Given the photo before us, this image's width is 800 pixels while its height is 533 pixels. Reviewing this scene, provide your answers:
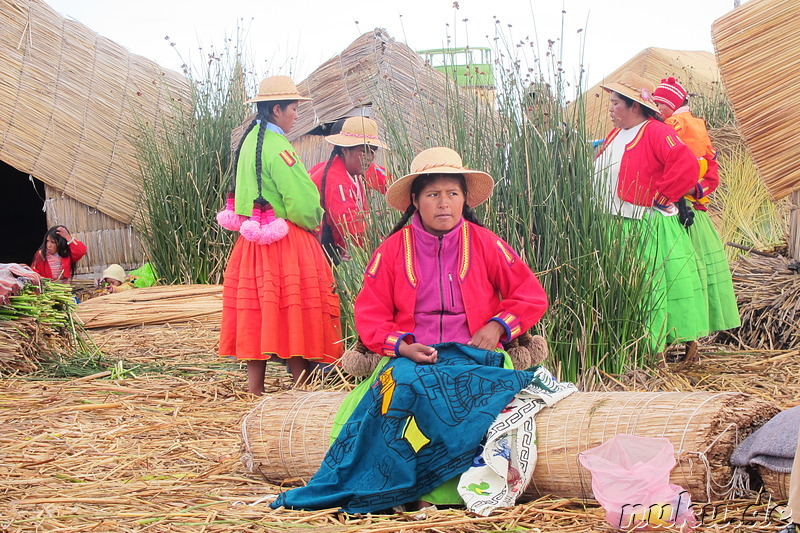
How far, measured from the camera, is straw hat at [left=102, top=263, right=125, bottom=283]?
9016 millimetres

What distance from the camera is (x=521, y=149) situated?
404cm

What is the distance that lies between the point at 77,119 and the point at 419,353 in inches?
294

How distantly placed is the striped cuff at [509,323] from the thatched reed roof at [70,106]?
6.36 m

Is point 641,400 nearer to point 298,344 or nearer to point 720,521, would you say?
point 720,521

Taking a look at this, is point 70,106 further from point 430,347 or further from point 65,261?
point 430,347

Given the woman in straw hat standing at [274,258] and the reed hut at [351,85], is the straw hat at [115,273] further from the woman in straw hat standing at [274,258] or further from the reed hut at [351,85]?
the woman in straw hat standing at [274,258]

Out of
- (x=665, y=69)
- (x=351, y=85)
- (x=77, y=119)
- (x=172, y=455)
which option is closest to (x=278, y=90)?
(x=172, y=455)

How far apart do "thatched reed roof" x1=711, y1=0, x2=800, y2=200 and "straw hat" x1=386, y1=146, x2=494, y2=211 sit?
10.1 ft

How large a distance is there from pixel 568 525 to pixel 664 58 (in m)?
11.0

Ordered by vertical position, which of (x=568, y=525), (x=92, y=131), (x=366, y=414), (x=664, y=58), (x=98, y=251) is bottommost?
(x=568, y=525)

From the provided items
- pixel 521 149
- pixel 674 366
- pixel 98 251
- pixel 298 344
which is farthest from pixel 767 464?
pixel 98 251

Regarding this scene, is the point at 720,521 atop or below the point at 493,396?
below

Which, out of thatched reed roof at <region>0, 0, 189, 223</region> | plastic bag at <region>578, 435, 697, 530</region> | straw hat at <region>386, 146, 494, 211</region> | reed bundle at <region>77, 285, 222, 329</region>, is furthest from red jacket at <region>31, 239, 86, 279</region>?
plastic bag at <region>578, 435, 697, 530</region>

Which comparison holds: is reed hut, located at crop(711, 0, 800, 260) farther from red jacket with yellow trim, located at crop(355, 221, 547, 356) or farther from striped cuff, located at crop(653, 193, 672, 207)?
red jacket with yellow trim, located at crop(355, 221, 547, 356)
